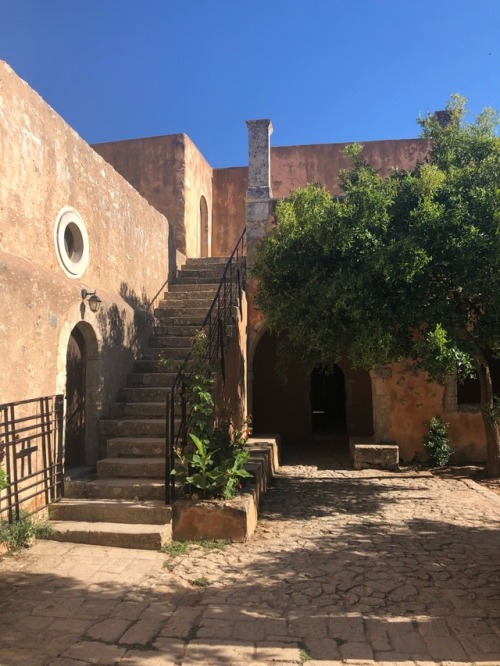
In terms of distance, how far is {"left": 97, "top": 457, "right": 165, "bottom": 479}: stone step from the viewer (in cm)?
597

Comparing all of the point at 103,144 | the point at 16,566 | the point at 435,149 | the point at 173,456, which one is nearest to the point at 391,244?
the point at 435,149

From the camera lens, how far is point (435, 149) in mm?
7801

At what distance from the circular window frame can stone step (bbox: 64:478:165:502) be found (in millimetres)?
2486

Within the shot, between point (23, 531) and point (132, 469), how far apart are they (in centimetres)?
144

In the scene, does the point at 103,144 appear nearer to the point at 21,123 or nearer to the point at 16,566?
the point at 21,123

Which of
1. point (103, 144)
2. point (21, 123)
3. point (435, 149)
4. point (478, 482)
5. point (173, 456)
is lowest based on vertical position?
point (478, 482)

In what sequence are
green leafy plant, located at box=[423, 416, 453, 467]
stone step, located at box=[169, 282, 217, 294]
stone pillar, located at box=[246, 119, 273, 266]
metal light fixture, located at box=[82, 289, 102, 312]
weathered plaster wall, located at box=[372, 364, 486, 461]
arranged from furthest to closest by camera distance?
stone pillar, located at box=[246, 119, 273, 266], stone step, located at box=[169, 282, 217, 294], weathered plaster wall, located at box=[372, 364, 486, 461], green leafy plant, located at box=[423, 416, 453, 467], metal light fixture, located at box=[82, 289, 102, 312]

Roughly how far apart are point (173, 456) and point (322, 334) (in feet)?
8.44

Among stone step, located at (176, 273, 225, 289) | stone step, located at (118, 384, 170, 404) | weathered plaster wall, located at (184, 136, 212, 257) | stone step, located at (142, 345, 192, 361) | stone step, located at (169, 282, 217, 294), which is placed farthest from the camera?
weathered plaster wall, located at (184, 136, 212, 257)

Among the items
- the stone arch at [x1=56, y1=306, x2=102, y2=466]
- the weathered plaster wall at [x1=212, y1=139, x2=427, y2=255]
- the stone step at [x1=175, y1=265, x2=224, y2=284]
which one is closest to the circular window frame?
the stone arch at [x1=56, y1=306, x2=102, y2=466]

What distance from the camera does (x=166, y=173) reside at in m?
13.0

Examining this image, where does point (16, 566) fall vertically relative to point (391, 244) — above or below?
below

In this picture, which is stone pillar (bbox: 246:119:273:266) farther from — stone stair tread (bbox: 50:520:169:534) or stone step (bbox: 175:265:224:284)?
stone stair tread (bbox: 50:520:169:534)

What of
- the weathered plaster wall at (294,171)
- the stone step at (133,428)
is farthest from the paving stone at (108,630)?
the weathered plaster wall at (294,171)
